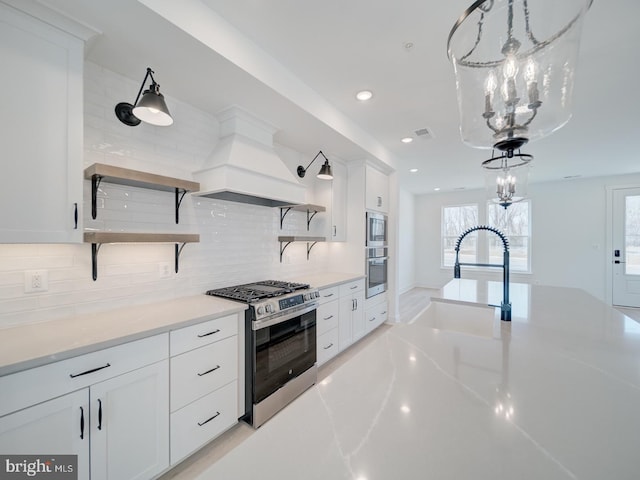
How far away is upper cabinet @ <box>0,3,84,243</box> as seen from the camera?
1.20 meters

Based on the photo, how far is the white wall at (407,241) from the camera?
22.0ft

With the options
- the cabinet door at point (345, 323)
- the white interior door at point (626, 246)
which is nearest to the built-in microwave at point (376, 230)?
the cabinet door at point (345, 323)

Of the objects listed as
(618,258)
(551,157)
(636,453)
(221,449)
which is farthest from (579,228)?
(221,449)

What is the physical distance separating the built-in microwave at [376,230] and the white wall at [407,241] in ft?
8.93

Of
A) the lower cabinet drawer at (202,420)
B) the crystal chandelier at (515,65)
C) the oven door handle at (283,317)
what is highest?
the crystal chandelier at (515,65)

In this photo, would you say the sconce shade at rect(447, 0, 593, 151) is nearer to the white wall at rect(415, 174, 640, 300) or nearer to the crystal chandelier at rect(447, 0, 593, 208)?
the crystal chandelier at rect(447, 0, 593, 208)

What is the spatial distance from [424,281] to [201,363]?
683cm

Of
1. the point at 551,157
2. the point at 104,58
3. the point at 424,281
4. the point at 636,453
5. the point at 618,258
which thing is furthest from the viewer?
the point at 424,281

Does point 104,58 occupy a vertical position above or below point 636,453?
above

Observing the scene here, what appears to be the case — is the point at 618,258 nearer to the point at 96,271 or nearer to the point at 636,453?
the point at 636,453

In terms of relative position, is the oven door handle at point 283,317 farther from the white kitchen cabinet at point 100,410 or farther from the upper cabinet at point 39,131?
the upper cabinet at point 39,131

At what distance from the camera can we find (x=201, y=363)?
1662 mm

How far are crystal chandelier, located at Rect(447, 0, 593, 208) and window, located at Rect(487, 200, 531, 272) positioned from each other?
20.5 feet
